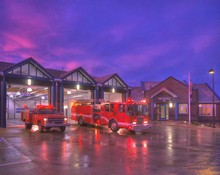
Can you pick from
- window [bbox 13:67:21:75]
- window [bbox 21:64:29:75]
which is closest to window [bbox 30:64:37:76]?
window [bbox 21:64:29:75]

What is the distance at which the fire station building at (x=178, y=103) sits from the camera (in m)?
38.5

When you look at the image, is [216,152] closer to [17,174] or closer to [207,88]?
[17,174]

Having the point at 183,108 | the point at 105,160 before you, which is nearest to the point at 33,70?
the point at 105,160

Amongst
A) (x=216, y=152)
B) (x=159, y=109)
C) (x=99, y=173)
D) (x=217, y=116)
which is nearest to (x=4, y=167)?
(x=99, y=173)

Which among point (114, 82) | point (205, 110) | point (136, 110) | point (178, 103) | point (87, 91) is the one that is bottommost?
point (205, 110)

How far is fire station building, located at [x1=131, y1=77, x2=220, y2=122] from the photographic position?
38469 mm

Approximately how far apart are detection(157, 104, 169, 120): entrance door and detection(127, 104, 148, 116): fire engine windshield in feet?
58.3

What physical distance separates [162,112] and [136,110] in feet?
62.0

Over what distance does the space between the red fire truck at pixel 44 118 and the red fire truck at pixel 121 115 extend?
363cm

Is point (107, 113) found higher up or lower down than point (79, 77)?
lower down

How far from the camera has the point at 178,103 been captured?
38812mm

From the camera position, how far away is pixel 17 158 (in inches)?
428

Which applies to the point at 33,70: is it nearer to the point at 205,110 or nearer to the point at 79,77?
the point at 79,77

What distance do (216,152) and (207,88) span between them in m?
30.6
